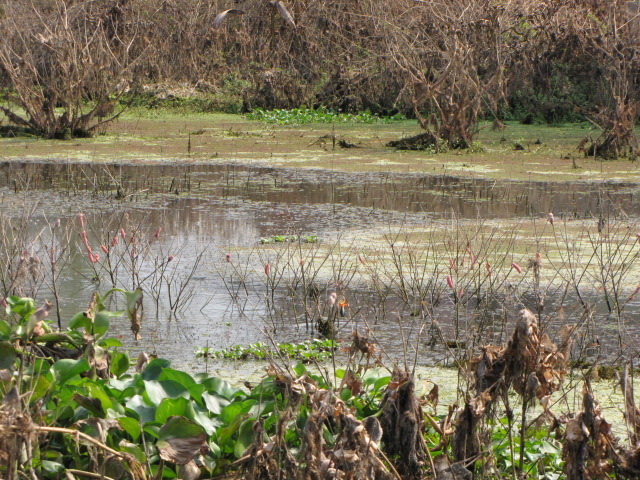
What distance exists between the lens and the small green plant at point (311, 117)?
2083cm

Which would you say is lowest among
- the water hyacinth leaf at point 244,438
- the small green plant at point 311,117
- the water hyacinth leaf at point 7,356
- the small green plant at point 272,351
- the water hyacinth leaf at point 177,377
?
the small green plant at point 272,351

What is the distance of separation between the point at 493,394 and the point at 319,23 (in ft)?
72.7

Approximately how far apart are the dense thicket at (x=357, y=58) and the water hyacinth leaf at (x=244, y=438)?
1174cm

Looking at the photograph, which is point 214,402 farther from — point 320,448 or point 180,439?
point 320,448

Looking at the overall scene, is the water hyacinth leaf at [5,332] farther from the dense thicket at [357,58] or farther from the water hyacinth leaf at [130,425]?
the dense thicket at [357,58]

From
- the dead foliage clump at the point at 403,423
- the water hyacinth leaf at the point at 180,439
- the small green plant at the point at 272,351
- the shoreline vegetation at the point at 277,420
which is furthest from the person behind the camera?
the small green plant at the point at 272,351

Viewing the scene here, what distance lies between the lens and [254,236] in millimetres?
8680

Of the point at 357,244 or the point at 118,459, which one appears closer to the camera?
the point at 118,459

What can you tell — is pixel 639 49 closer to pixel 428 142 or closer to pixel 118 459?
pixel 428 142

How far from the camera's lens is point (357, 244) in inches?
321

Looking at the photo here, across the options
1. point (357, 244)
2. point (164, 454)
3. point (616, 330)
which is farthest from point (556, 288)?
point (164, 454)

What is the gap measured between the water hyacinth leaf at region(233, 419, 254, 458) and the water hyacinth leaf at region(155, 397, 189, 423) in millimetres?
185

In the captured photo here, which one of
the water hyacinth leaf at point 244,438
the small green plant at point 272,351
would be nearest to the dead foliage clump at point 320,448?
the water hyacinth leaf at point 244,438

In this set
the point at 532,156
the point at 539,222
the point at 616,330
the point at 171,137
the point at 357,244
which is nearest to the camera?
the point at 616,330
